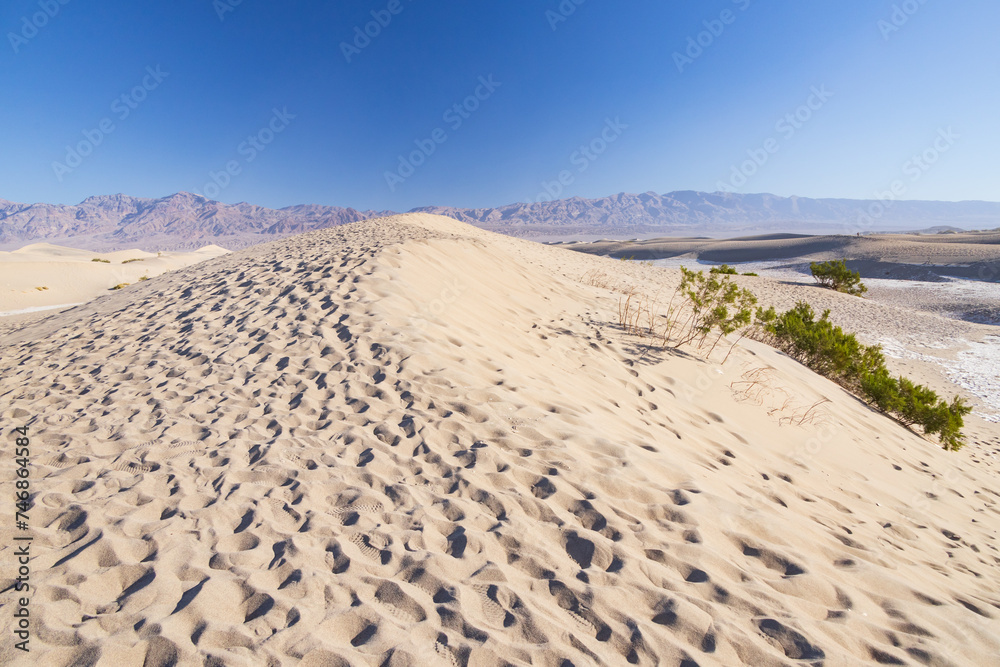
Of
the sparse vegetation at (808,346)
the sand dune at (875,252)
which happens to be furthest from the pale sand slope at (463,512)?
the sand dune at (875,252)

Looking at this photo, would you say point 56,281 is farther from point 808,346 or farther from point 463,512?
point 808,346

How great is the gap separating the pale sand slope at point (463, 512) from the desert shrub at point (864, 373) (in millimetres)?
770

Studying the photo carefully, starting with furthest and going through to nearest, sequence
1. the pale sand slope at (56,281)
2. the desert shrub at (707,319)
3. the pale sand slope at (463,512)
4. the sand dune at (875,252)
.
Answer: the sand dune at (875,252), the pale sand slope at (56,281), the desert shrub at (707,319), the pale sand slope at (463,512)

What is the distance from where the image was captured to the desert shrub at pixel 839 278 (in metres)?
19.7

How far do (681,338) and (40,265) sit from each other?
2646cm

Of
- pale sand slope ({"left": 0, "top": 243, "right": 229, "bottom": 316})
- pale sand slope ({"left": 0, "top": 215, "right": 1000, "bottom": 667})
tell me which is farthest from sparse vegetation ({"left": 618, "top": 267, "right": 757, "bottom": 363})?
pale sand slope ({"left": 0, "top": 243, "right": 229, "bottom": 316})

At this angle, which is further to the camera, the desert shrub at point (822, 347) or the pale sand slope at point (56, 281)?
the pale sand slope at point (56, 281)

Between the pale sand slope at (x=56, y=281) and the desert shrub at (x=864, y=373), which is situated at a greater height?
the pale sand slope at (x=56, y=281)

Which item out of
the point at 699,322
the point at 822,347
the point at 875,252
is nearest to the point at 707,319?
the point at 699,322

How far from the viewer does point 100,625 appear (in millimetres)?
1886

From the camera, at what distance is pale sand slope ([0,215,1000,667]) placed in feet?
6.20

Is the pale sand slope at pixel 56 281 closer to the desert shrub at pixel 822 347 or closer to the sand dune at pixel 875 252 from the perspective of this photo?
the desert shrub at pixel 822 347

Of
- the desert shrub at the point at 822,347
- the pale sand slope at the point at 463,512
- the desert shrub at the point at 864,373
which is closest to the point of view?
the pale sand slope at the point at 463,512

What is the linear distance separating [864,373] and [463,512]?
737cm
